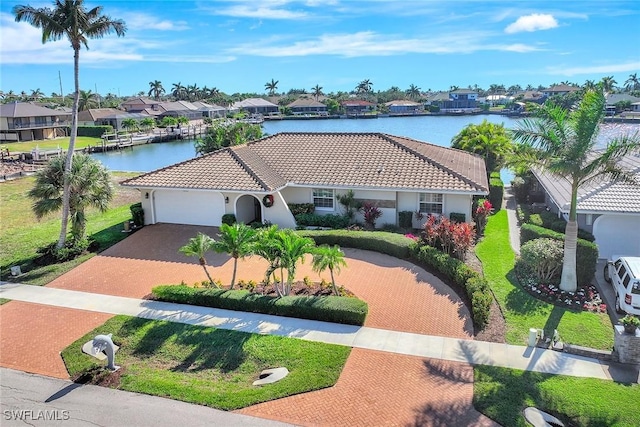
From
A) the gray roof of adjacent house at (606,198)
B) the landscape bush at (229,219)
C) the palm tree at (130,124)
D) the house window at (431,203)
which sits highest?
the palm tree at (130,124)

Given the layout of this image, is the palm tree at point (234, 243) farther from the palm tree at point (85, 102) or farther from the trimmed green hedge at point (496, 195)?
the palm tree at point (85, 102)

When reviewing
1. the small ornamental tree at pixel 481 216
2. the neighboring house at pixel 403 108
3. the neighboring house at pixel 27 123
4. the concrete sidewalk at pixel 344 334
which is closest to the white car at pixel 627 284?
the concrete sidewalk at pixel 344 334

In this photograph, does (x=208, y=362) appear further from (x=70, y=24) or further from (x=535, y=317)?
(x=70, y=24)

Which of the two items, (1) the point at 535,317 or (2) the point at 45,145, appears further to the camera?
(2) the point at 45,145

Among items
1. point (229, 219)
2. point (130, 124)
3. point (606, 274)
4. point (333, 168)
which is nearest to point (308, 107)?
point (130, 124)

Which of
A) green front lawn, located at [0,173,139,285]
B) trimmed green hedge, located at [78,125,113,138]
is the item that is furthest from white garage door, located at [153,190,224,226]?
trimmed green hedge, located at [78,125,113,138]
